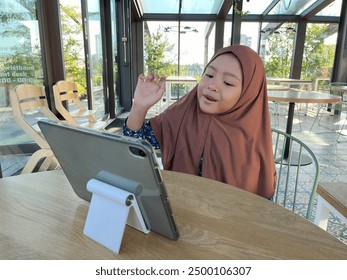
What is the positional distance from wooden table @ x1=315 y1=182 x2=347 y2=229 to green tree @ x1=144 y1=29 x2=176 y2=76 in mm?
A: 6270

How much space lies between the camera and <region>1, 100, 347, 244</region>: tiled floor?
185cm

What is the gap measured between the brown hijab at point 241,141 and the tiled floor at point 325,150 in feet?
3.46

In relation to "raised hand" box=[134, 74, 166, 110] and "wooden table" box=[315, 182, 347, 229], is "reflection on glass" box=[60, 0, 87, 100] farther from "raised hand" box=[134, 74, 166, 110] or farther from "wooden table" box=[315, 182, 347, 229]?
"wooden table" box=[315, 182, 347, 229]

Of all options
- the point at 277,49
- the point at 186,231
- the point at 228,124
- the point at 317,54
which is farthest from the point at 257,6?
the point at 186,231

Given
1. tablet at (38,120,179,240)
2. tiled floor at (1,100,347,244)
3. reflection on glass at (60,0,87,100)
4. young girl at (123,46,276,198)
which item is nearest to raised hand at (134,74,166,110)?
young girl at (123,46,276,198)

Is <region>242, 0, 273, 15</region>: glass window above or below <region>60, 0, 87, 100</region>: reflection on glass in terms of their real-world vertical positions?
above

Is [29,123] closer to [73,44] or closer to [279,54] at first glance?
[73,44]

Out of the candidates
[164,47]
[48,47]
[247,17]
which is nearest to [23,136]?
[48,47]

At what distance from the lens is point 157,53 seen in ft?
23.8

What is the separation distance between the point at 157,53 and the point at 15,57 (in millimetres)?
5127

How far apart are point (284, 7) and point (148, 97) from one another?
6.78 m

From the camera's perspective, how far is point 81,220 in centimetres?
61

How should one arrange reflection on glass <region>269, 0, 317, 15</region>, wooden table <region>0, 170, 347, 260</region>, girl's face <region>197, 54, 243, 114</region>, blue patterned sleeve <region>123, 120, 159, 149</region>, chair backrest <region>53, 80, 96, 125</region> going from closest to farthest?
wooden table <region>0, 170, 347, 260</region> < girl's face <region>197, 54, 243, 114</region> < blue patterned sleeve <region>123, 120, 159, 149</region> < chair backrest <region>53, 80, 96, 125</region> < reflection on glass <region>269, 0, 317, 15</region>

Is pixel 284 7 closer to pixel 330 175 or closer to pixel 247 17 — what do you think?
pixel 247 17
